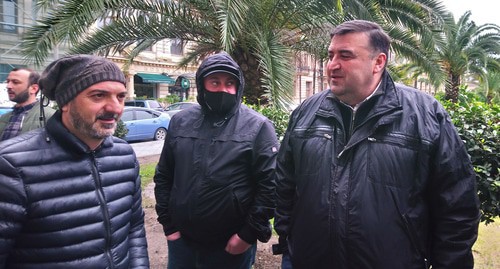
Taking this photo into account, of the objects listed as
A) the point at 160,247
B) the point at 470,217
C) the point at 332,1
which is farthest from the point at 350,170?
the point at 332,1

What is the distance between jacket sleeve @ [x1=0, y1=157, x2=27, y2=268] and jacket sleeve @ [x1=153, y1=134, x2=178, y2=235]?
1.16 metres

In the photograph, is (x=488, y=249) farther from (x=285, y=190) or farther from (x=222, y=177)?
(x=222, y=177)

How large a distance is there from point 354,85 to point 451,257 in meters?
0.93

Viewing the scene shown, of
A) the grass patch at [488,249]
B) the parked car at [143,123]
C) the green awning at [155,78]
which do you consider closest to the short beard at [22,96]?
the grass patch at [488,249]

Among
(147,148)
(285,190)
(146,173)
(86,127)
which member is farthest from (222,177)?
→ (147,148)

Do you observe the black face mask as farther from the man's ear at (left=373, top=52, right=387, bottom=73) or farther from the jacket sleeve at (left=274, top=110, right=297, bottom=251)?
the man's ear at (left=373, top=52, right=387, bottom=73)

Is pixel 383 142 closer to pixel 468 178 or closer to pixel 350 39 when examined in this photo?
pixel 468 178

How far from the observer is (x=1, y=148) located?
4.84 ft

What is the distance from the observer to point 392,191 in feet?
5.64

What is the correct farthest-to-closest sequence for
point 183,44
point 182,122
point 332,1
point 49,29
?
1. point 183,44
2. point 332,1
3. point 49,29
4. point 182,122

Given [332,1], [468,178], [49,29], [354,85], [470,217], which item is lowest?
[470,217]

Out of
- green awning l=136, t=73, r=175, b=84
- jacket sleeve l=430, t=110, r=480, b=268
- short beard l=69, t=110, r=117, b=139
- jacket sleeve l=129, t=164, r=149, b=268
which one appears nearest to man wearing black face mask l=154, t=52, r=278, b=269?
jacket sleeve l=129, t=164, r=149, b=268

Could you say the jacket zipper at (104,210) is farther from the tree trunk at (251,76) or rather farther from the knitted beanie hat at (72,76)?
the tree trunk at (251,76)

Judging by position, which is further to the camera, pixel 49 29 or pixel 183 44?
pixel 183 44
